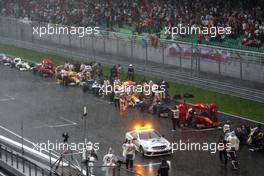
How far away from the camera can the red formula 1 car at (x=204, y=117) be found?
3378 cm

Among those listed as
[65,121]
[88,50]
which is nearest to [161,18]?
[88,50]

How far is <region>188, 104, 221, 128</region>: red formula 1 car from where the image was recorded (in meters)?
33.8

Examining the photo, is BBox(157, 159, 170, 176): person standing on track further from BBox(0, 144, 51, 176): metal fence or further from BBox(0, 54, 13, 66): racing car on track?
BBox(0, 54, 13, 66): racing car on track

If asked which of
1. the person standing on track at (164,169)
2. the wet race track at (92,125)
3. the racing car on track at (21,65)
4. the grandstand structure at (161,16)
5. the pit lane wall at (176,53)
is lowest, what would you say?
the wet race track at (92,125)

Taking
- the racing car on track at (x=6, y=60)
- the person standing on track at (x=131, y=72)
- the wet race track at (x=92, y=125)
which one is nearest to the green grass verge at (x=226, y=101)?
the wet race track at (x=92, y=125)

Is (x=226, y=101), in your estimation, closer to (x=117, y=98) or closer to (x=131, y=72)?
(x=117, y=98)

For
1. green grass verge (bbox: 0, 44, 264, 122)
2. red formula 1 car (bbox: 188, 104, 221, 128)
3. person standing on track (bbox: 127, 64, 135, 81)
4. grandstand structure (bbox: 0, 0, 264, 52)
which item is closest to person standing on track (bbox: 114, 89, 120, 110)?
green grass verge (bbox: 0, 44, 264, 122)

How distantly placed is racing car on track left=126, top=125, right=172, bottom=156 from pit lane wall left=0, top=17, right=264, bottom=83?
47.6 feet

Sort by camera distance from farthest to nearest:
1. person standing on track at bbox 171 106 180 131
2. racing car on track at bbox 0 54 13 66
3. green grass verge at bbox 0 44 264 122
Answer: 1. racing car on track at bbox 0 54 13 66
2. green grass verge at bbox 0 44 264 122
3. person standing on track at bbox 171 106 180 131

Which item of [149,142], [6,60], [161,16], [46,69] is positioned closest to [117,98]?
[149,142]

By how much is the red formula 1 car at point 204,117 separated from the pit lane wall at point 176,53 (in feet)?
30.1

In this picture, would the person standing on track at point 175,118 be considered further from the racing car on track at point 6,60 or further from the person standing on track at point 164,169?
the racing car on track at point 6,60

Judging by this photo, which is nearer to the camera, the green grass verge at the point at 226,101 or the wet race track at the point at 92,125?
the wet race track at the point at 92,125

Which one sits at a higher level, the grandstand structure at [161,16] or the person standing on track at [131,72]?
the grandstand structure at [161,16]
